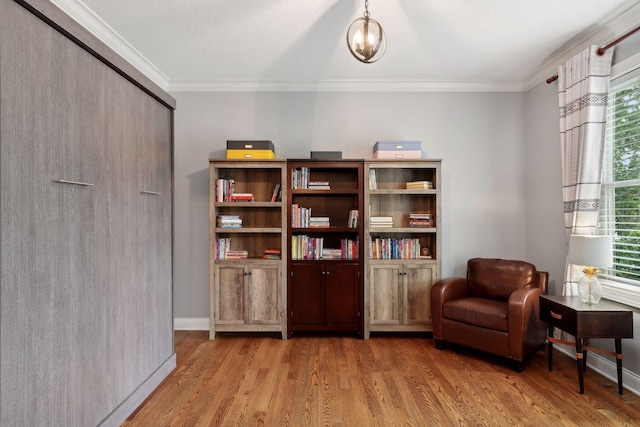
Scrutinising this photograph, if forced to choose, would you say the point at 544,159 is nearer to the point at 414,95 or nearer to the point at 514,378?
the point at 414,95

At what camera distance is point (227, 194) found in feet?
12.3

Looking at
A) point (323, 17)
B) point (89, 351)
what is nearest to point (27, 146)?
point (89, 351)

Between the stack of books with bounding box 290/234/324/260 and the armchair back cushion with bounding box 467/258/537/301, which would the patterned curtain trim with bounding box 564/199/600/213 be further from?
the stack of books with bounding box 290/234/324/260

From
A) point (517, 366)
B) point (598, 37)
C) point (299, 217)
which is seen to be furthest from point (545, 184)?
point (299, 217)

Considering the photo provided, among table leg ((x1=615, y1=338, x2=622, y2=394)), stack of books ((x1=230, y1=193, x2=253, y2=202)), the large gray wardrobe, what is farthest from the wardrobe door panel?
table leg ((x1=615, y1=338, x2=622, y2=394))

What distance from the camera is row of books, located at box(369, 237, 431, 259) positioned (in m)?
3.80

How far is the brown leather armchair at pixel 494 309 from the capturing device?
2906mm

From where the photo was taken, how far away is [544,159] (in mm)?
3691

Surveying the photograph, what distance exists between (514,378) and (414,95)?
9.80ft

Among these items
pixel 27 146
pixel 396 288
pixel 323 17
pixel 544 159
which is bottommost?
pixel 396 288

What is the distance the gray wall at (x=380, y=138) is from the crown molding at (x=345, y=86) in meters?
0.06

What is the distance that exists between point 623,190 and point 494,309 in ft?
4.50

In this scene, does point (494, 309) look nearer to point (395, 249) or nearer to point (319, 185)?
point (395, 249)

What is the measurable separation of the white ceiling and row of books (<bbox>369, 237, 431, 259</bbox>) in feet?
5.91
